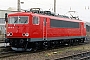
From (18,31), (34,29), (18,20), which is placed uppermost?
(18,20)

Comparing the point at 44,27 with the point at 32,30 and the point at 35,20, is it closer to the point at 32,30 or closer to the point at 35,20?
the point at 35,20

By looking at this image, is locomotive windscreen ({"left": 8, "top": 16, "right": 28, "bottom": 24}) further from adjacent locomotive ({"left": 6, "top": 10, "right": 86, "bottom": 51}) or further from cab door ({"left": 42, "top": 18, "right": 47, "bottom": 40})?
cab door ({"left": 42, "top": 18, "right": 47, "bottom": 40})

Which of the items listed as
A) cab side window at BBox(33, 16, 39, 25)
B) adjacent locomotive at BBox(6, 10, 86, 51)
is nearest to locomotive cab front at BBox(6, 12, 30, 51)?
adjacent locomotive at BBox(6, 10, 86, 51)

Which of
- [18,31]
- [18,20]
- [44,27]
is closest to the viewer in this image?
[18,31]

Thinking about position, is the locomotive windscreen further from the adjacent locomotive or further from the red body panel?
the red body panel

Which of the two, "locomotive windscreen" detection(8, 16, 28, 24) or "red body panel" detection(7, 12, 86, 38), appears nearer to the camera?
"red body panel" detection(7, 12, 86, 38)

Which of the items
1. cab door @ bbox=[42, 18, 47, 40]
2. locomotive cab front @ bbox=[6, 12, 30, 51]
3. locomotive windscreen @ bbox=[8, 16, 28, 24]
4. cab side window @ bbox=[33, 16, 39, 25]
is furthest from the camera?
cab door @ bbox=[42, 18, 47, 40]

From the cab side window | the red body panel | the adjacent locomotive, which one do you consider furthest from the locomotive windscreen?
the cab side window

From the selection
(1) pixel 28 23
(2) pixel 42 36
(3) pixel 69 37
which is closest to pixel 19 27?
(1) pixel 28 23

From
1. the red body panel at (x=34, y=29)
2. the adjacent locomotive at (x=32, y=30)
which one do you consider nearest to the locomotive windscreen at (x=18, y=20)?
the adjacent locomotive at (x=32, y=30)

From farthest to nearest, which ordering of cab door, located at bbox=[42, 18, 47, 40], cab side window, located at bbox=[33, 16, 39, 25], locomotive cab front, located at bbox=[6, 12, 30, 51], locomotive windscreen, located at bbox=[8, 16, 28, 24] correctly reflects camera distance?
1. cab door, located at bbox=[42, 18, 47, 40]
2. cab side window, located at bbox=[33, 16, 39, 25]
3. locomotive windscreen, located at bbox=[8, 16, 28, 24]
4. locomotive cab front, located at bbox=[6, 12, 30, 51]

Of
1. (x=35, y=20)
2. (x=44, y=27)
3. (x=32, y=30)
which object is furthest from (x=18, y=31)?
(x=44, y=27)

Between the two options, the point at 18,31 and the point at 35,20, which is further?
the point at 35,20

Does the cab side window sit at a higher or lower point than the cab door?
higher
